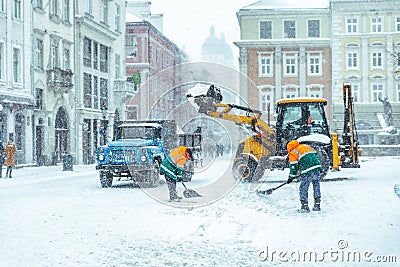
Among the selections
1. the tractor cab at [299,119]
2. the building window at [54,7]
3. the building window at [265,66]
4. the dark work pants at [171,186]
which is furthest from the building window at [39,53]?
the building window at [265,66]

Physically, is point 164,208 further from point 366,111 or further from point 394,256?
point 366,111

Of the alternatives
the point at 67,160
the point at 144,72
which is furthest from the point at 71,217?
the point at 144,72

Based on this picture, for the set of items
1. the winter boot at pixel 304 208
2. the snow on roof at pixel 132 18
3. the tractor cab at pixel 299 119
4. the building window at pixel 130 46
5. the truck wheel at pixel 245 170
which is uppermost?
the snow on roof at pixel 132 18

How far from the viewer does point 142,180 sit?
62.0 feet

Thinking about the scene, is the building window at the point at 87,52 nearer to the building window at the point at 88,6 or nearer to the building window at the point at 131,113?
the building window at the point at 88,6

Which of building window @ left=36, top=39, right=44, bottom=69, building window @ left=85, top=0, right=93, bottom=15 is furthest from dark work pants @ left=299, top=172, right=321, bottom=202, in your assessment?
building window @ left=85, top=0, right=93, bottom=15

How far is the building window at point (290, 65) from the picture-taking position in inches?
2227

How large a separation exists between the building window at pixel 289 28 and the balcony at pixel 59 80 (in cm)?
2522

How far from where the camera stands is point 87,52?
4106cm

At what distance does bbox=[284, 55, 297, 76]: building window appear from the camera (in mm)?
56562

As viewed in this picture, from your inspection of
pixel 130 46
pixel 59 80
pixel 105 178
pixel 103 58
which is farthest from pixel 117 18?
pixel 105 178

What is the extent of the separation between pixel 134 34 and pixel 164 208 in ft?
144

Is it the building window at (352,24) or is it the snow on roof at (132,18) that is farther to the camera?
the snow on roof at (132,18)

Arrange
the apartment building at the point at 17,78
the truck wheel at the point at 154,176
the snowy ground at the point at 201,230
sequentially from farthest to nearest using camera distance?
1. the apartment building at the point at 17,78
2. the truck wheel at the point at 154,176
3. the snowy ground at the point at 201,230
